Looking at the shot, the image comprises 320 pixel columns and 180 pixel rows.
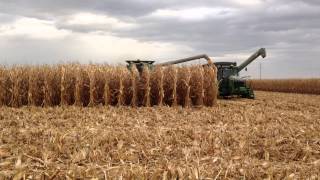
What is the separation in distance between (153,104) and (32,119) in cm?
655

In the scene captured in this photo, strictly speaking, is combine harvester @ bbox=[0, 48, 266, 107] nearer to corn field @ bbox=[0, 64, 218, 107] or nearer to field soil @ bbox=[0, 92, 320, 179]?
corn field @ bbox=[0, 64, 218, 107]

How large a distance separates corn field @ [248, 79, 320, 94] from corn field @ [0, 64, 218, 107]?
24936 millimetres

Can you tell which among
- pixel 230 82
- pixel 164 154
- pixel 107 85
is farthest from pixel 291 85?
pixel 164 154

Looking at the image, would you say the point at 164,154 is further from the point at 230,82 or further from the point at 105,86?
the point at 230,82

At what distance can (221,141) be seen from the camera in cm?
859

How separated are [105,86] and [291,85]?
35.0 meters

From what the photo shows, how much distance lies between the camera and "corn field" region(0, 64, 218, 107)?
19.1 m

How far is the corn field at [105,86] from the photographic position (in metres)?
19.1

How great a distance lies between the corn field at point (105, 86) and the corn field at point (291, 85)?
Result: 24936 millimetres

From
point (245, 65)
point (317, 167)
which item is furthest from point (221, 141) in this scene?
point (245, 65)

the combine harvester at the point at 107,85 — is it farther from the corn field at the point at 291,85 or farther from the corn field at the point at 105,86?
the corn field at the point at 291,85

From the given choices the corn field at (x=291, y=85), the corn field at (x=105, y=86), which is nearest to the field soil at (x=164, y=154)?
the corn field at (x=105, y=86)

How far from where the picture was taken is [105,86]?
18938mm

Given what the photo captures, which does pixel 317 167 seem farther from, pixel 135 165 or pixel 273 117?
pixel 273 117
